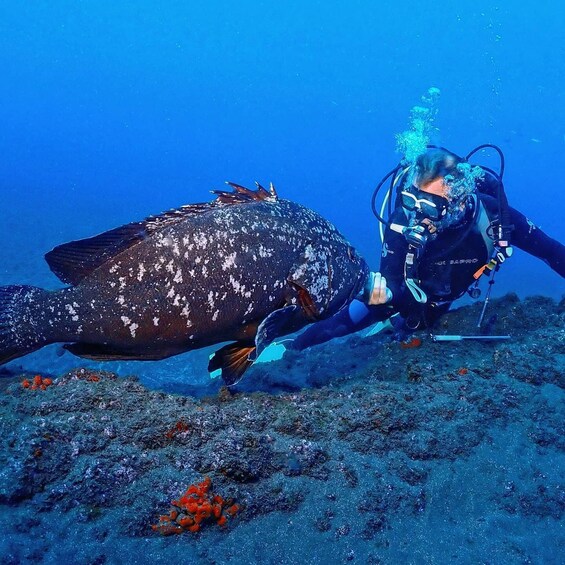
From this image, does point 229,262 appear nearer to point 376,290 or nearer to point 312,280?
point 312,280

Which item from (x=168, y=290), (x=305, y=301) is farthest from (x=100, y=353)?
(x=305, y=301)

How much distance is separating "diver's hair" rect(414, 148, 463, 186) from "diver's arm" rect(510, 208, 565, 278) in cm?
154

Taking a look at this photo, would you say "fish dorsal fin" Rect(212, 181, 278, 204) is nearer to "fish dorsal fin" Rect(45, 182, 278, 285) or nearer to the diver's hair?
"fish dorsal fin" Rect(45, 182, 278, 285)

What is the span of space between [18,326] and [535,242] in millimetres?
6613

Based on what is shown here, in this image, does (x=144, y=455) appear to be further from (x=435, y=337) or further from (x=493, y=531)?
(x=435, y=337)

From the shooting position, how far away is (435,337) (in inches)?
219

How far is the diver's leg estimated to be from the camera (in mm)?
7312

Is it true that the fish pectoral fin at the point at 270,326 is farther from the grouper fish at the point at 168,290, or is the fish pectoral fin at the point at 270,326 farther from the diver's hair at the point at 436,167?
the diver's hair at the point at 436,167

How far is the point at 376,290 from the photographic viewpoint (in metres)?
4.96

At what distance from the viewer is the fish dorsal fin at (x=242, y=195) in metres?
3.85

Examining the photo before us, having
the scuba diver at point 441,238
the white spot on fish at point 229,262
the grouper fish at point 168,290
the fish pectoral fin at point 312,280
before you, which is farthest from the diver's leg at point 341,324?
the white spot on fish at point 229,262

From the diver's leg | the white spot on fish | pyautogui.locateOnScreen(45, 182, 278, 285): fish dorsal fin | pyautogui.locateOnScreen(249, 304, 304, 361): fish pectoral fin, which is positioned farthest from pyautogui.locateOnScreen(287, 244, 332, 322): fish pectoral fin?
the diver's leg

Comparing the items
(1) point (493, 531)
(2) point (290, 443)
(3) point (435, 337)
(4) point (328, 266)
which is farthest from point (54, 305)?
(3) point (435, 337)

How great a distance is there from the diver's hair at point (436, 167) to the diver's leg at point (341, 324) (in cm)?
253
